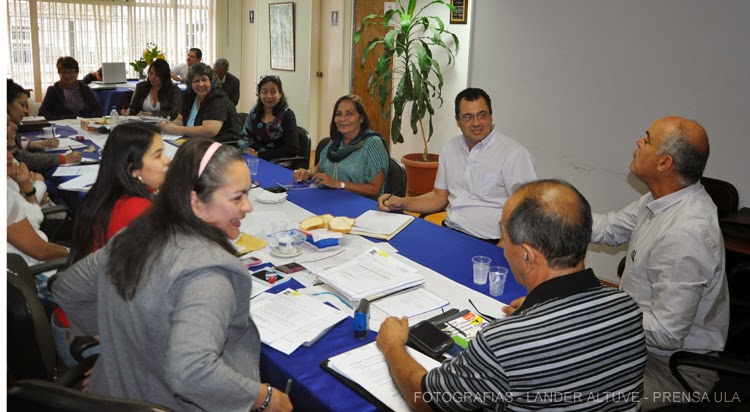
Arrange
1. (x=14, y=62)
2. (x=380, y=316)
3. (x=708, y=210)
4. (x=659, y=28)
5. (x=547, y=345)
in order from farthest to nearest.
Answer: (x=14, y=62) → (x=659, y=28) → (x=708, y=210) → (x=380, y=316) → (x=547, y=345)

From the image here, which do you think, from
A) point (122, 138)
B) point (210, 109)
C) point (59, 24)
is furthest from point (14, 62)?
point (122, 138)

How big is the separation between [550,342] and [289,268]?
1213mm

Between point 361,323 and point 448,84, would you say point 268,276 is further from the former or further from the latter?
point 448,84

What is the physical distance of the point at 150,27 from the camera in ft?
30.7

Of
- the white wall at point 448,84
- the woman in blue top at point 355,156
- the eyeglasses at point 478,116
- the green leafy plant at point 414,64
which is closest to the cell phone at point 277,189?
the woman in blue top at point 355,156

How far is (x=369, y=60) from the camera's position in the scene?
7.38 metres

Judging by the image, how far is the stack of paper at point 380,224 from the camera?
2.80m

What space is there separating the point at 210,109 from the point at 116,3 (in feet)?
16.9

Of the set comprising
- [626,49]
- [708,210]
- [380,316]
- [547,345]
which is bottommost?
[380,316]

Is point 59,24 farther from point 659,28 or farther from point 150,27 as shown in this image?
point 659,28

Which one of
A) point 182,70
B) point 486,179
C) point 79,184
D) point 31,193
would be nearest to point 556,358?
point 486,179

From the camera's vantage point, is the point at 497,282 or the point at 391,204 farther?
the point at 391,204

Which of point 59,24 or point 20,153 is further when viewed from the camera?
point 59,24

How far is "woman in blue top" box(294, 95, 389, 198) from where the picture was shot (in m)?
3.72
